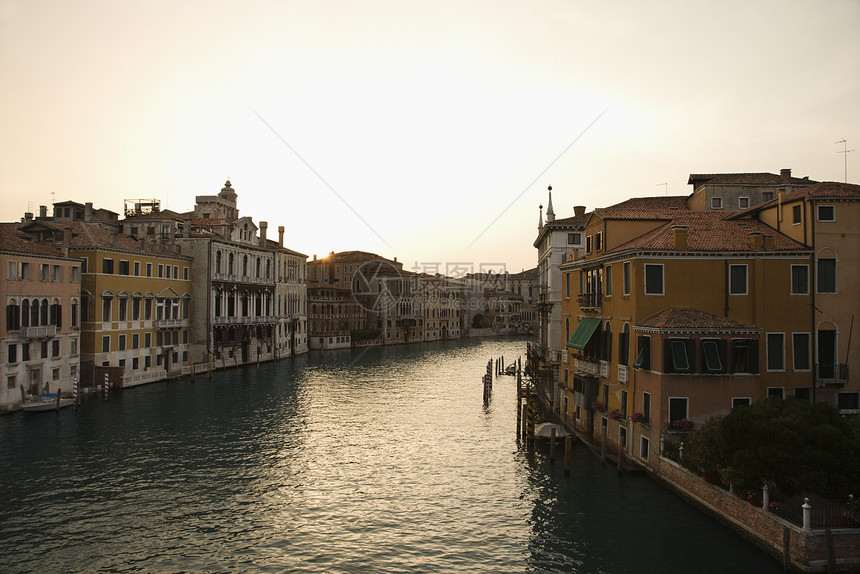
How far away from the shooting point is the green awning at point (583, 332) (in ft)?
71.8

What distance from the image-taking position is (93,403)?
32219 millimetres

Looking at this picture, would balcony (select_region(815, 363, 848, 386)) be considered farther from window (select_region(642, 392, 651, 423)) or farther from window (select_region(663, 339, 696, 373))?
window (select_region(642, 392, 651, 423))

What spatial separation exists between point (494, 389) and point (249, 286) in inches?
1027

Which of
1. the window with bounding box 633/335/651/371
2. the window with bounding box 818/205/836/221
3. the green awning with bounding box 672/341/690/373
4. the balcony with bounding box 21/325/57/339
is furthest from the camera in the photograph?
the balcony with bounding box 21/325/57/339

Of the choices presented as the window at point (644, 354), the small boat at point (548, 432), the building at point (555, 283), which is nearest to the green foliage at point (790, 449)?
the window at point (644, 354)

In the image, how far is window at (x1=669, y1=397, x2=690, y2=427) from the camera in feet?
56.2

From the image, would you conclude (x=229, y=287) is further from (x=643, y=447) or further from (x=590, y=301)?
(x=643, y=447)

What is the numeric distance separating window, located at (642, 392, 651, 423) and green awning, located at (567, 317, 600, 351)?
12.2 feet

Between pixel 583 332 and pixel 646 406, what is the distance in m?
5.06

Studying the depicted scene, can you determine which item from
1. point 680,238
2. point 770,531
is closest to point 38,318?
point 680,238

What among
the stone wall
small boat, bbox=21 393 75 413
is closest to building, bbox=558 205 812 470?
the stone wall

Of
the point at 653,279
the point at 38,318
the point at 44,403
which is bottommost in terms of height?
the point at 44,403

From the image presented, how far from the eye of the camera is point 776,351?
1852 centimetres

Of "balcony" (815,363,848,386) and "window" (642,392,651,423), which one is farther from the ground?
"balcony" (815,363,848,386)
